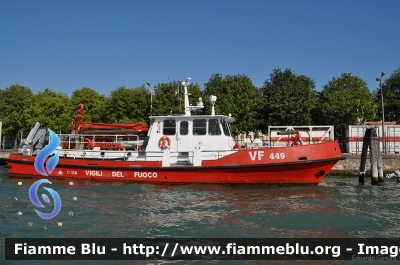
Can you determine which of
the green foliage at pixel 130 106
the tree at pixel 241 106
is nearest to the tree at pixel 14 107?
the green foliage at pixel 130 106

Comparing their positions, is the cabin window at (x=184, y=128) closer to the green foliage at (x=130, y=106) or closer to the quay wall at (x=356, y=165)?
the quay wall at (x=356, y=165)

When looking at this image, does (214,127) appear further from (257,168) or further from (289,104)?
(289,104)

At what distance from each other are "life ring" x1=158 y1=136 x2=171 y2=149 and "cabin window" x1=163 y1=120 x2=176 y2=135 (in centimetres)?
23

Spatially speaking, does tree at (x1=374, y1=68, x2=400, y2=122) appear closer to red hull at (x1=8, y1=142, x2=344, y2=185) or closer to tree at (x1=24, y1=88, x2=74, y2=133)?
red hull at (x1=8, y1=142, x2=344, y2=185)

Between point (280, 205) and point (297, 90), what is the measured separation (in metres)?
20.6

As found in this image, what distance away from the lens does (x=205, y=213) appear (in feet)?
26.4

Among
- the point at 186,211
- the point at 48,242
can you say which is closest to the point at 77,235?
the point at 48,242

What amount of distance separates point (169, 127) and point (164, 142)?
0.63 metres

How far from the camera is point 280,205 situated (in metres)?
8.93

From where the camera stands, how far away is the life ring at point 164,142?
12.8 meters

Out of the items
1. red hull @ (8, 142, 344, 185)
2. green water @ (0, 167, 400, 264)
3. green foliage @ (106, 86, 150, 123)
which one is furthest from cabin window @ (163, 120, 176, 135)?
green foliage @ (106, 86, 150, 123)

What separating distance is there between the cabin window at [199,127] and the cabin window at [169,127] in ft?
2.71

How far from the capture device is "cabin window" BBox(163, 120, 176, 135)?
13.0 m

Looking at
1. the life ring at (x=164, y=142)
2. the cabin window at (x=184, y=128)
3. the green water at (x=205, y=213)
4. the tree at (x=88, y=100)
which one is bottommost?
the green water at (x=205, y=213)
